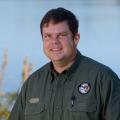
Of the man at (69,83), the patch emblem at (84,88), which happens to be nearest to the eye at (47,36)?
the man at (69,83)

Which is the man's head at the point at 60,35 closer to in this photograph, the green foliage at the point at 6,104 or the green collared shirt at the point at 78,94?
the green collared shirt at the point at 78,94

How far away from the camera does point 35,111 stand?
3.83m

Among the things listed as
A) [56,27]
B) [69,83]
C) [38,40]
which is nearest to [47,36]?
[56,27]

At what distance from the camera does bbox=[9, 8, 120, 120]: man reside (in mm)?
3686

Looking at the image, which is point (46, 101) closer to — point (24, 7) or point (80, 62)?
point (80, 62)

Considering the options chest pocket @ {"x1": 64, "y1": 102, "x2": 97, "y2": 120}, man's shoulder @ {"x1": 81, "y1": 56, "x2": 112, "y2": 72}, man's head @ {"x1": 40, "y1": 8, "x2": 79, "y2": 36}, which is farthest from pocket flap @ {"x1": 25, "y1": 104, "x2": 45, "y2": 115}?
man's head @ {"x1": 40, "y1": 8, "x2": 79, "y2": 36}

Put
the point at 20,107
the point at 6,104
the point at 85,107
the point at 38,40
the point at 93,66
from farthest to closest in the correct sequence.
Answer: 1. the point at 38,40
2. the point at 6,104
3. the point at 20,107
4. the point at 93,66
5. the point at 85,107

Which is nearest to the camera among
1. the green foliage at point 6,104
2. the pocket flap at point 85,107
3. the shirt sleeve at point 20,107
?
the pocket flap at point 85,107

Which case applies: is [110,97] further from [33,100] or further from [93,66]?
[33,100]

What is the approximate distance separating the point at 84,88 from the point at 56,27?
394 millimetres

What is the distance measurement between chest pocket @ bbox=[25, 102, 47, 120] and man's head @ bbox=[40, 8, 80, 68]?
29cm

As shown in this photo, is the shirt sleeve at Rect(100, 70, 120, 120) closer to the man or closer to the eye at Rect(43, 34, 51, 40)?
the man

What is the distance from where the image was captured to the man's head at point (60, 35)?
12.1 feet

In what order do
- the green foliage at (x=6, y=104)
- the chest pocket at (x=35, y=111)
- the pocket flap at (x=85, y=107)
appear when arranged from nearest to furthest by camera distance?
the pocket flap at (x=85, y=107), the chest pocket at (x=35, y=111), the green foliage at (x=6, y=104)
